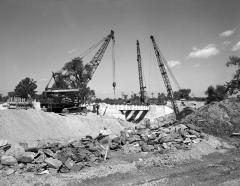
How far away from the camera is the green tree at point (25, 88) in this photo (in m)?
77.2

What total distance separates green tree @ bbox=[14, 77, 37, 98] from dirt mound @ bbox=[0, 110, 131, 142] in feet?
159

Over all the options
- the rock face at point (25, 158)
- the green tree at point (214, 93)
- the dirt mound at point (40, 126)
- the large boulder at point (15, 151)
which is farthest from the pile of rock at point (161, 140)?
the green tree at point (214, 93)

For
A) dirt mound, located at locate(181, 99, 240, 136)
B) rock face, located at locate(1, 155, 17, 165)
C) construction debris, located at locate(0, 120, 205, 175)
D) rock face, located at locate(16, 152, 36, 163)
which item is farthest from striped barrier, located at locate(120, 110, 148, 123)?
rock face, located at locate(1, 155, 17, 165)

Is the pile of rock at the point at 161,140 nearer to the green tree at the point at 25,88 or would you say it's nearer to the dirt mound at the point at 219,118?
the dirt mound at the point at 219,118

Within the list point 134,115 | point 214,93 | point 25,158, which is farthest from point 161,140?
point 214,93

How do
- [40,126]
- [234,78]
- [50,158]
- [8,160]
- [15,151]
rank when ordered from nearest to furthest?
[8,160] < [50,158] < [15,151] < [40,126] < [234,78]

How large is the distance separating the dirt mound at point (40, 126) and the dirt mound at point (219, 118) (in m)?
12.8

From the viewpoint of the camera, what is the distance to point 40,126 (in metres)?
27.0

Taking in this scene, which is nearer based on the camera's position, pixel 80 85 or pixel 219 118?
pixel 219 118

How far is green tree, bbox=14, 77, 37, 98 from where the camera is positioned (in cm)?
7725

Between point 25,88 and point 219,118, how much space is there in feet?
215

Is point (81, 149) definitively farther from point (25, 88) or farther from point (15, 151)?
point (25, 88)

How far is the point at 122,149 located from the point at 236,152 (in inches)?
311

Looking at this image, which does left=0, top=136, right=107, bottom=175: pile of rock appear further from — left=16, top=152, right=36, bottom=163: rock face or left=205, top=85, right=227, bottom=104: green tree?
left=205, top=85, right=227, bottom=104: green tree
